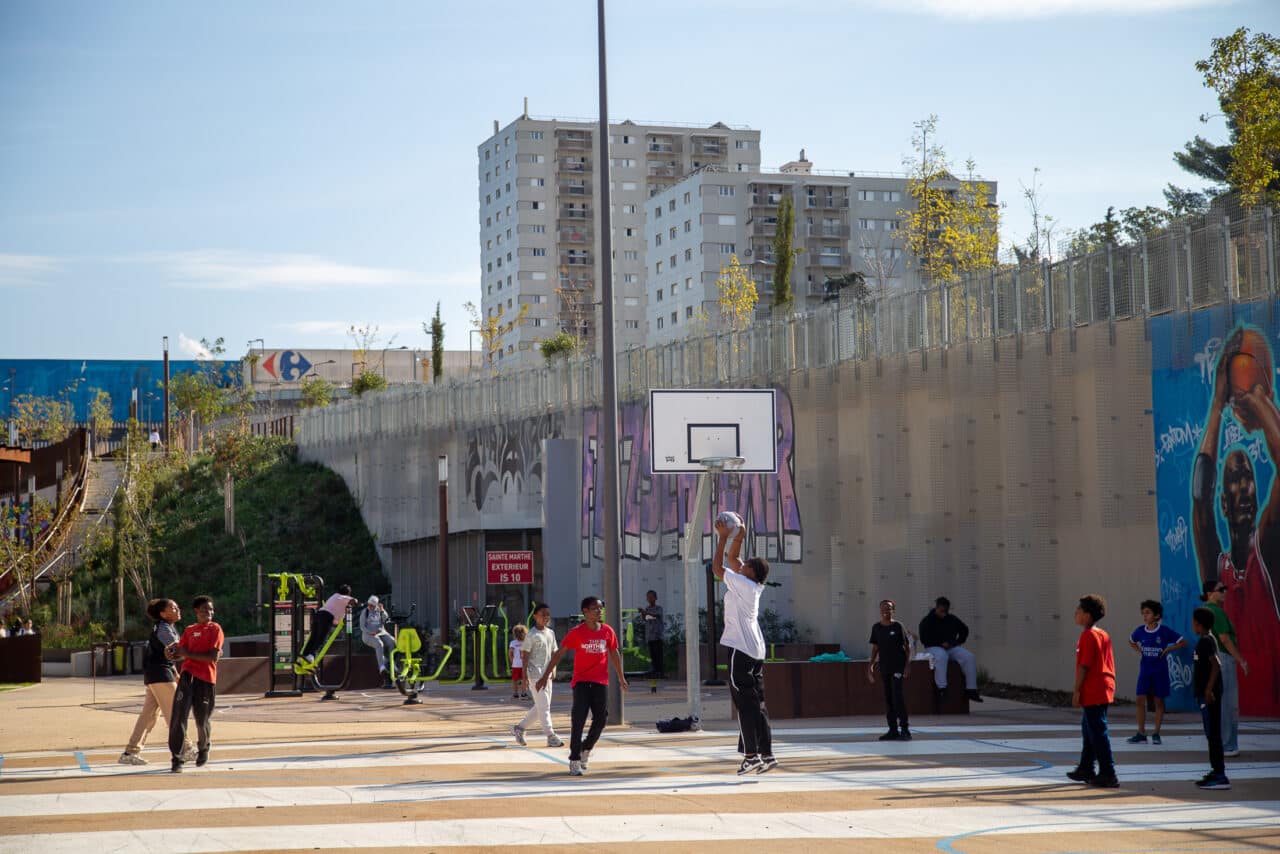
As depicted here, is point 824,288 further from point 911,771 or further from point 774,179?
point 911,771

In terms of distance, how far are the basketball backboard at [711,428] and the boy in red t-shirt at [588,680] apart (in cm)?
523

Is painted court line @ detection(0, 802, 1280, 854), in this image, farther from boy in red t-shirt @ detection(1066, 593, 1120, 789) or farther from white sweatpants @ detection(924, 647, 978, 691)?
white sweatpants @ detection(924, 647, 978, 691)

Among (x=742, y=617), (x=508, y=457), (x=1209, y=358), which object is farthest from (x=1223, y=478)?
(x=508, y=457)

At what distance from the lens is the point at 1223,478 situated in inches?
780

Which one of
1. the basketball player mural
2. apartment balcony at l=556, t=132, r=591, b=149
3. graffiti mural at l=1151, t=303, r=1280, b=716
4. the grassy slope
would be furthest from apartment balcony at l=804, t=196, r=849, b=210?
the basketball player mural

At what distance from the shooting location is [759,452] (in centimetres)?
1980

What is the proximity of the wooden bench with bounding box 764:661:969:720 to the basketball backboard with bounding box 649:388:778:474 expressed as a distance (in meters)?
2.87

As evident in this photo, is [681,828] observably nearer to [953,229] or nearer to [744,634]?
[744,634]

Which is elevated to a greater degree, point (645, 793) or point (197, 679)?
point (197, 679)

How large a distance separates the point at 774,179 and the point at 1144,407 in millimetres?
85518

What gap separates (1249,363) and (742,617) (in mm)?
9352

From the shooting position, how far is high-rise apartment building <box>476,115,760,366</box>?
116000mm

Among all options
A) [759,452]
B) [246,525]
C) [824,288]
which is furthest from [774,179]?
[759,452]

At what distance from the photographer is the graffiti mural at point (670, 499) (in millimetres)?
30281
